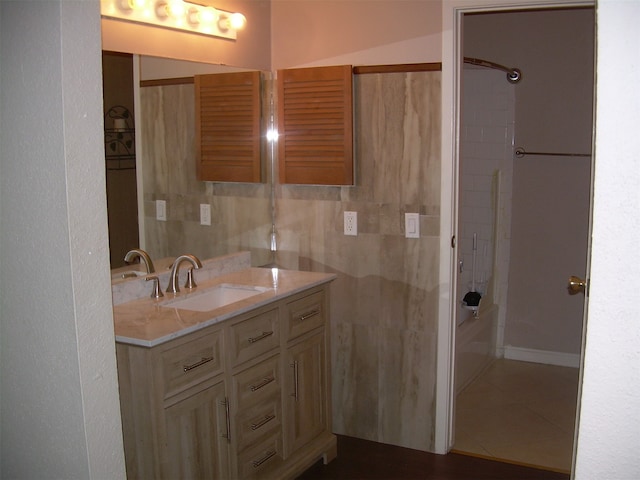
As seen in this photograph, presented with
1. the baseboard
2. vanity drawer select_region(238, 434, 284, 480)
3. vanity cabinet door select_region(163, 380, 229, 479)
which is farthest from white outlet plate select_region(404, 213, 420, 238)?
the baseboard

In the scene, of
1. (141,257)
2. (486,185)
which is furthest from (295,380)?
(486,185)

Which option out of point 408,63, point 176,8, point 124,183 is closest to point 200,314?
point 124,183

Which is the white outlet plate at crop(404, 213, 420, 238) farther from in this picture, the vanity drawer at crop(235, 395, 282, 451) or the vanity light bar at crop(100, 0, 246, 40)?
the vanity light bar at crop(100, 0, 246, 40)

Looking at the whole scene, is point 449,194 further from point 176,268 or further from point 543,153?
point 543,153

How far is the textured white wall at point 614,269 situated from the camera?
111 centimetres

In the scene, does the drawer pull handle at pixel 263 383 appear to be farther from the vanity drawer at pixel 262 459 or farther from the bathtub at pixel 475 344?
the bathtub at pixel 475 344

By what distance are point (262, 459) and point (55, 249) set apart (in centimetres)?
172

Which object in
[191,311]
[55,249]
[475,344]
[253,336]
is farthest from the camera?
[475,344]

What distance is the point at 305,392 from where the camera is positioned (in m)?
3.20

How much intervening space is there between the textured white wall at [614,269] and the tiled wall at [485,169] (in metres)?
3.55

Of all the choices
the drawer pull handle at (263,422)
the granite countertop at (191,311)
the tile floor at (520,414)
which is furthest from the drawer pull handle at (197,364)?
the tile floor at (520,414)

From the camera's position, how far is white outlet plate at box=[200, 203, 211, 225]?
3.34m

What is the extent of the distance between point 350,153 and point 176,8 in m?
1.03

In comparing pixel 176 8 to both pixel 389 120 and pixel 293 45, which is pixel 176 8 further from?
pixel 389 120
